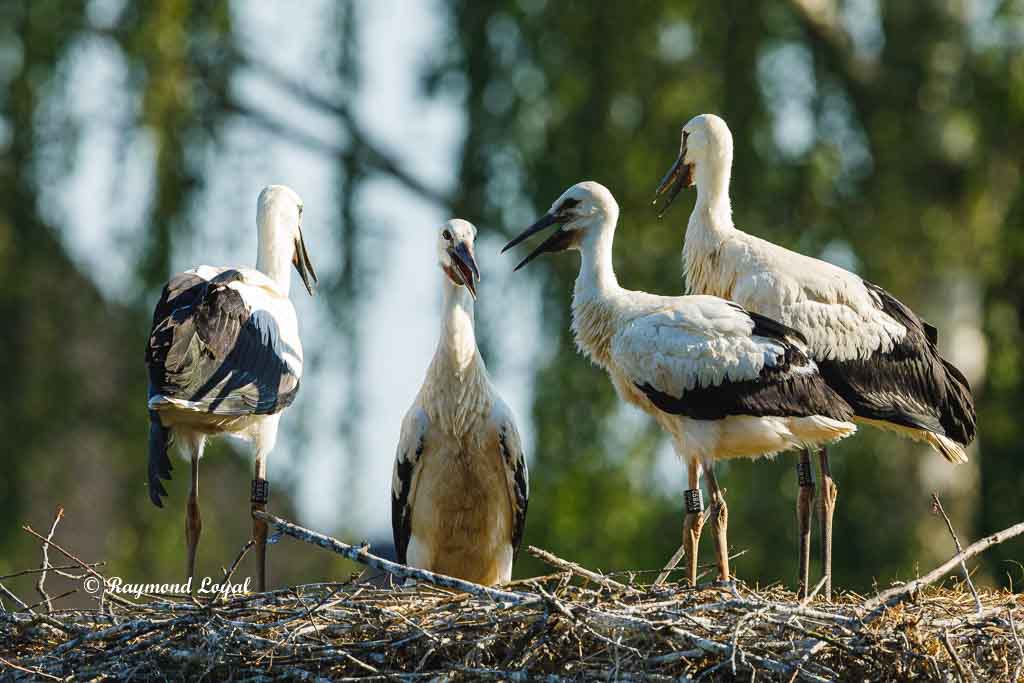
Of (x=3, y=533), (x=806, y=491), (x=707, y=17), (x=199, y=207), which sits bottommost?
(x=3, y=533)

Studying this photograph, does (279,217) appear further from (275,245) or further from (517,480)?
(517,480)

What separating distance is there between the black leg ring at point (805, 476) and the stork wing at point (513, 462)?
106 centimetres

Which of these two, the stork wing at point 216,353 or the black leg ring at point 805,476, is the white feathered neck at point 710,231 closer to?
the black leg ring at point 805,476

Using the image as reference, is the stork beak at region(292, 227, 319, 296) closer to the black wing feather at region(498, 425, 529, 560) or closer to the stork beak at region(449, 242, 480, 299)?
the stork beak at region(449, 242, 480, 299)

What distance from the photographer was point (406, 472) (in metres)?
7.50

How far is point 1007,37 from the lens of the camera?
Result: 11.0 m

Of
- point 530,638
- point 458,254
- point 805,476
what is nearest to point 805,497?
point 805,476

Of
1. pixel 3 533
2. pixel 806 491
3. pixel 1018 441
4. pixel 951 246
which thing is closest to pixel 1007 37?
pixel 951 246

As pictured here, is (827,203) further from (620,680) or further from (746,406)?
(620,680)

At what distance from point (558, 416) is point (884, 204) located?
2108 millimetres

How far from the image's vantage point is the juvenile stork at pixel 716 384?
6.78 meters

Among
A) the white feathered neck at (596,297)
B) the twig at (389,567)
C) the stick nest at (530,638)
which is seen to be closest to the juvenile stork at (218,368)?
the stick nest at (530,638)

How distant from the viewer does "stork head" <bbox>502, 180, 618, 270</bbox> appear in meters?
7.50

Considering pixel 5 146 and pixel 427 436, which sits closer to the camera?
pixel 427 436
